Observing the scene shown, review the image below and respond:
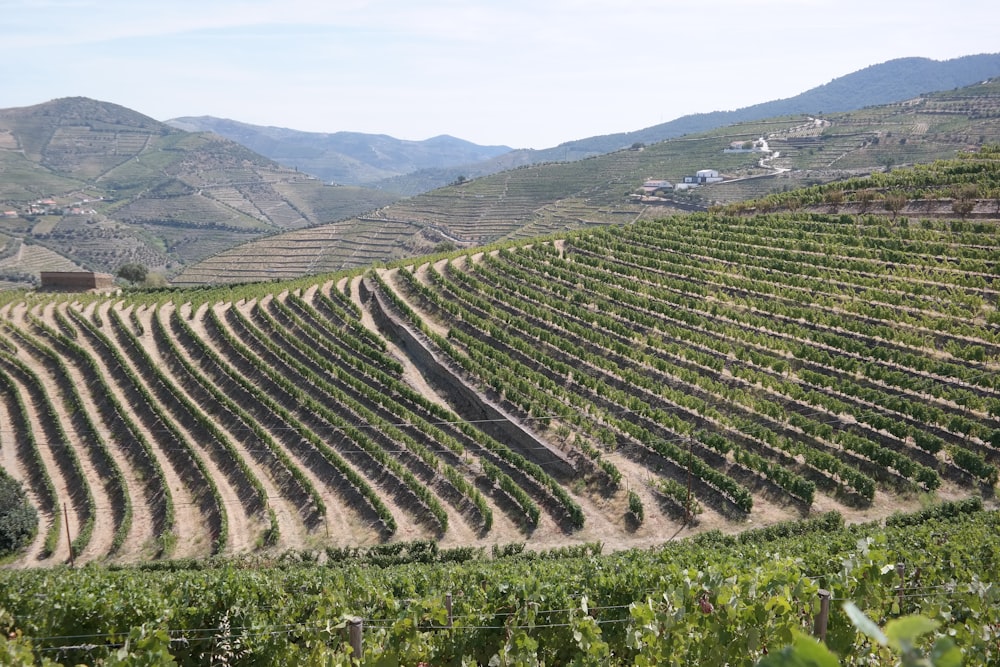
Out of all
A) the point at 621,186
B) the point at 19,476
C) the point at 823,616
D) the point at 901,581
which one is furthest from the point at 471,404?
the point at 621,186

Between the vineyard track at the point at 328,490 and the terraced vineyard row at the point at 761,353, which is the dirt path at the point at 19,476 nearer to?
the vineyard track at the point at 328,490

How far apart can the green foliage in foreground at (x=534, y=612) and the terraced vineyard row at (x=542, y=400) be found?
9584 millimetres

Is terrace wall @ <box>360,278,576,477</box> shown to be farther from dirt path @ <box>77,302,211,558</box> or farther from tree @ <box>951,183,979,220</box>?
tree @ <box>951,183,979,220</box>

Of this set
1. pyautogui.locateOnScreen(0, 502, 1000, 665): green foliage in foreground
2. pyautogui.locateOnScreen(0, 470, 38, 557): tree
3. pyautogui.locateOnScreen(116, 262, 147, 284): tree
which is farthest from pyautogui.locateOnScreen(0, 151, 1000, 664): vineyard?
pyautogui.locateOnScreen(116, 262, 147, 284): tree

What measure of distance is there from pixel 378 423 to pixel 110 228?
499 feet

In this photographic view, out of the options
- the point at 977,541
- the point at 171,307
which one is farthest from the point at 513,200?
the point at 977,541

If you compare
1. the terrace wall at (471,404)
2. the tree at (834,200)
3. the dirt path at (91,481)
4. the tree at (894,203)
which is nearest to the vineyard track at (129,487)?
the dirt path at (91,481)

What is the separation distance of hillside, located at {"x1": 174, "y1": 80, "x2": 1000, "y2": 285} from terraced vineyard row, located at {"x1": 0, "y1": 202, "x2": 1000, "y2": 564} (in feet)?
151

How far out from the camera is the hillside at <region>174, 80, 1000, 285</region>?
92000mm

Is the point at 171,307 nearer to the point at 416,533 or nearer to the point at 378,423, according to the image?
the point at 378,423

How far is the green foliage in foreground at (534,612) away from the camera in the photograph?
7168mm

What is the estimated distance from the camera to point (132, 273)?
234 ft

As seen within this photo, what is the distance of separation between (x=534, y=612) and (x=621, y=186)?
350 feet

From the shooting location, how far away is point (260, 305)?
4838 cm
